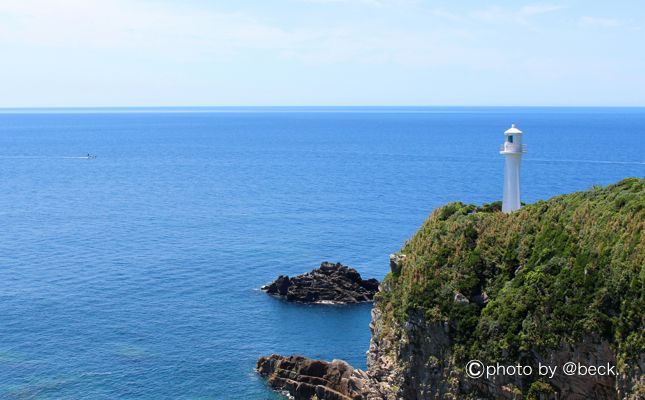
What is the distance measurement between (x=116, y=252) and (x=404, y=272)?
189 ft

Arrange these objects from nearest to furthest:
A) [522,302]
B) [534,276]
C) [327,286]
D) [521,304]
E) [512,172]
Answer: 1. [521,304]
2. [522,302]
3. [534,276]
4. [512,172]
5. [327,286]

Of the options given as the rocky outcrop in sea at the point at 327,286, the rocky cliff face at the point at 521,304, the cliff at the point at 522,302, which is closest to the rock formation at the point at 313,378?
the rocky cliff face at the point at 521,304

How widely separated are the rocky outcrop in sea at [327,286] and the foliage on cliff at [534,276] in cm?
2918

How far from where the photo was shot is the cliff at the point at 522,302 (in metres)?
35.8

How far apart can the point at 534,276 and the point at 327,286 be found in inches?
1581

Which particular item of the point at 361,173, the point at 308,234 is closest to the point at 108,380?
the point at 308,234

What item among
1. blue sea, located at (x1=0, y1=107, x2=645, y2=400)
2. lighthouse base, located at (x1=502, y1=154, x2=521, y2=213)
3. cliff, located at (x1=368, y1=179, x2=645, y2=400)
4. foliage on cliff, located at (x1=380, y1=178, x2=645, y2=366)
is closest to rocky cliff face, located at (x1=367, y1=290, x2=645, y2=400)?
cliff, located at (x1=368, y1=179, x2=645, y2=400)

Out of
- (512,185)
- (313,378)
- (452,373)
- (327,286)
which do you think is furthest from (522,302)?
(327,286)

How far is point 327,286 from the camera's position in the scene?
78.1 meters

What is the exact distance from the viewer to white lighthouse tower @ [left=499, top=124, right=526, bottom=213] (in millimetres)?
49781

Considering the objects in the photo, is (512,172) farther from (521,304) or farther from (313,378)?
(313,378)

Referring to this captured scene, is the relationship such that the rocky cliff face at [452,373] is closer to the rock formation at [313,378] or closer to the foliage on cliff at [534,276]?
the foliage on cliff at [534,276]

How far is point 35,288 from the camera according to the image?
77.8 meters

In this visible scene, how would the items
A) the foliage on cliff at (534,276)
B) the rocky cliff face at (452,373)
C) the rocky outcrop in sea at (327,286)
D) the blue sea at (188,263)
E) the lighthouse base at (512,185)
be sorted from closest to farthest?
the rocky cliff face at (452,373) → the foliage on cliff at (534,276) → the lighthouse base at (512,185) → the blue sea at (188,263) → the rocky outcrop in sea at (327,286)
